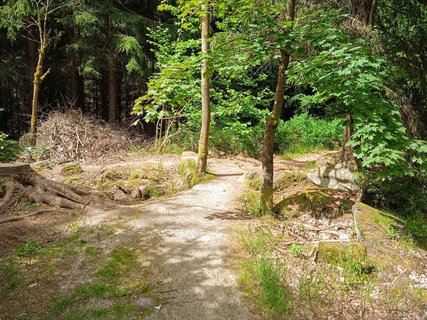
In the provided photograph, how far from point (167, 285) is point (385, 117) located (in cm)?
365

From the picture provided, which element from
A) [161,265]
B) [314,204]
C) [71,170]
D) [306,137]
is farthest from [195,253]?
[306,137]

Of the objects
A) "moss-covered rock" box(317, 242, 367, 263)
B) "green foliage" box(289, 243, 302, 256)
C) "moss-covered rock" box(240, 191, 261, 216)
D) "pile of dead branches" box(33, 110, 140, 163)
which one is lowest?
"green foliage" box(289, 243, 302, 256)

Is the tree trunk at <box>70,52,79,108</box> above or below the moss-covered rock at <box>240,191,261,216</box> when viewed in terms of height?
above

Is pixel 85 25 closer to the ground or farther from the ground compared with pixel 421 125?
farther from the ground

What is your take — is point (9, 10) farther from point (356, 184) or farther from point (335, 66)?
point (356, 184)

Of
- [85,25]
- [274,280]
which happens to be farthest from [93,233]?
[85,25]

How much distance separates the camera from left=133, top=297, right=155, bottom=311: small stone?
3.50 meters

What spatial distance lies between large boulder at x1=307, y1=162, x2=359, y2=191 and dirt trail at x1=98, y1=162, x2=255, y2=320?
1.85 meters

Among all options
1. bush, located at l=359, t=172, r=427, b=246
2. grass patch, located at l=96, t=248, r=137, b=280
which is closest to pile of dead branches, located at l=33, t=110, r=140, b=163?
grass patch, located at l=96, t=248, r=137, b=280

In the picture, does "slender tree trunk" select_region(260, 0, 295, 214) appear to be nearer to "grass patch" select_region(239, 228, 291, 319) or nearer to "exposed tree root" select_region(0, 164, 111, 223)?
"grass patch" select_region(239, 228, 291, 319)

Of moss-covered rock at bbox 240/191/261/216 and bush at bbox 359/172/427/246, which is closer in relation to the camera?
bush at bbox 359/172/427/246

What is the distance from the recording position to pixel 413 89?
7449 millimetres

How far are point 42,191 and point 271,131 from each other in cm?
486

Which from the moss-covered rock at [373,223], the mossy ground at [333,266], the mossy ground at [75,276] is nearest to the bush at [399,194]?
the moss-covered rock at [373,223]
